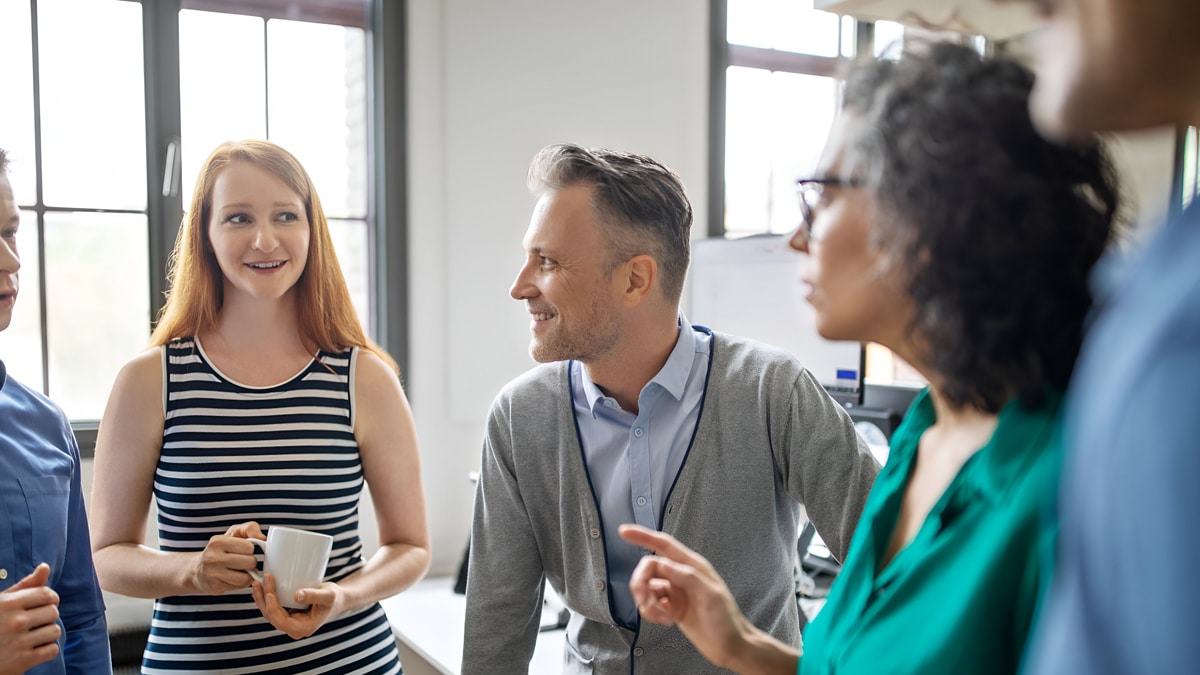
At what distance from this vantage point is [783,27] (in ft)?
12.5

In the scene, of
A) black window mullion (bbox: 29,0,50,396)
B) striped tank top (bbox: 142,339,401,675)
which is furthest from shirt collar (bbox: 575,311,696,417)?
black window mullion (bbox: 29,0,50,396)

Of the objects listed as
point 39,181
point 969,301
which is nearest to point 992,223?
point 969,301

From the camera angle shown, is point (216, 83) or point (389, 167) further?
point (389, 167)

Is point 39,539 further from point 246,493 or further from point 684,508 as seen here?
point 684,508

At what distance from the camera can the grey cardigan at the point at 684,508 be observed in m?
1.35

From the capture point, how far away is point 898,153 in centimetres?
73

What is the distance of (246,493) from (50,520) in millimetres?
310

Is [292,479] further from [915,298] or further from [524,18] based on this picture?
[524,18]

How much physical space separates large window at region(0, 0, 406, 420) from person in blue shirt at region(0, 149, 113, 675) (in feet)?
4.79

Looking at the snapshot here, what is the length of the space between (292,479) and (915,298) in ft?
3.77

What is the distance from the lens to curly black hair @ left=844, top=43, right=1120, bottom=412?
66 centimetres

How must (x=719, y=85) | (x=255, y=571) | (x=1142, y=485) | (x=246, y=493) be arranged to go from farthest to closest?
(x=719, y=85), (x=246, y=493), (x=255, y=571), (x=1142, y=485)

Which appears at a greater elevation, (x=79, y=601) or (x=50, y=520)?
(x=50, y=520)

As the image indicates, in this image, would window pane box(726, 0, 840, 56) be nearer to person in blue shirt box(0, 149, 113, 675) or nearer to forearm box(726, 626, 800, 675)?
person in blue shirt box(0, 149, 113, 675)
